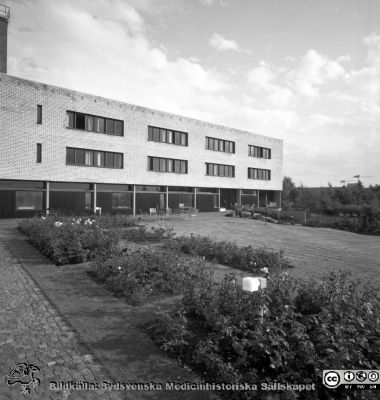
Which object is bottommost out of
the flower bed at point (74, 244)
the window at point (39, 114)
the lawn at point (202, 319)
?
the lawn at point (202, 319)

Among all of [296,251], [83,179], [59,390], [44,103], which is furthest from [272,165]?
[59,390]

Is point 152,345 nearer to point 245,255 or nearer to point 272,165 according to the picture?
point 245,255

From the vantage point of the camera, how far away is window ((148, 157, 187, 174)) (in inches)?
1219

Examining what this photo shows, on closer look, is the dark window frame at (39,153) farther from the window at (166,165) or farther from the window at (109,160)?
the window at (166,165)

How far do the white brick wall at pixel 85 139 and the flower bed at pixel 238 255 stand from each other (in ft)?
55.4

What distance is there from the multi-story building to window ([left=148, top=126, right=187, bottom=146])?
98mm

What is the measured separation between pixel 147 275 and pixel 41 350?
3.07 m

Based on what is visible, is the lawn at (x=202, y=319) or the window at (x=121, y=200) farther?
the window at (x=121, y=200)

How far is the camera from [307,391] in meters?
3.45

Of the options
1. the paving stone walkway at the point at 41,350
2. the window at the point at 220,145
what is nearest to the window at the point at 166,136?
the window at the point at 220,145

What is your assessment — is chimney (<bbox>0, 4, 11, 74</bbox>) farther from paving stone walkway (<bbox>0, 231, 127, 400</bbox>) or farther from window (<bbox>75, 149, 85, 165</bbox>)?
paving stone walkway (<bbox>0, 231, 127, 400</bbox>)

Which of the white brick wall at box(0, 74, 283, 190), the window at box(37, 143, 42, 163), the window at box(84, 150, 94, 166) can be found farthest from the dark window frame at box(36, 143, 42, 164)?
the window at box(84, 150, 94, 166)

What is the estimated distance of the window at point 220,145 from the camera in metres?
36.4

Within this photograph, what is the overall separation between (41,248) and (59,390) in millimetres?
8430
